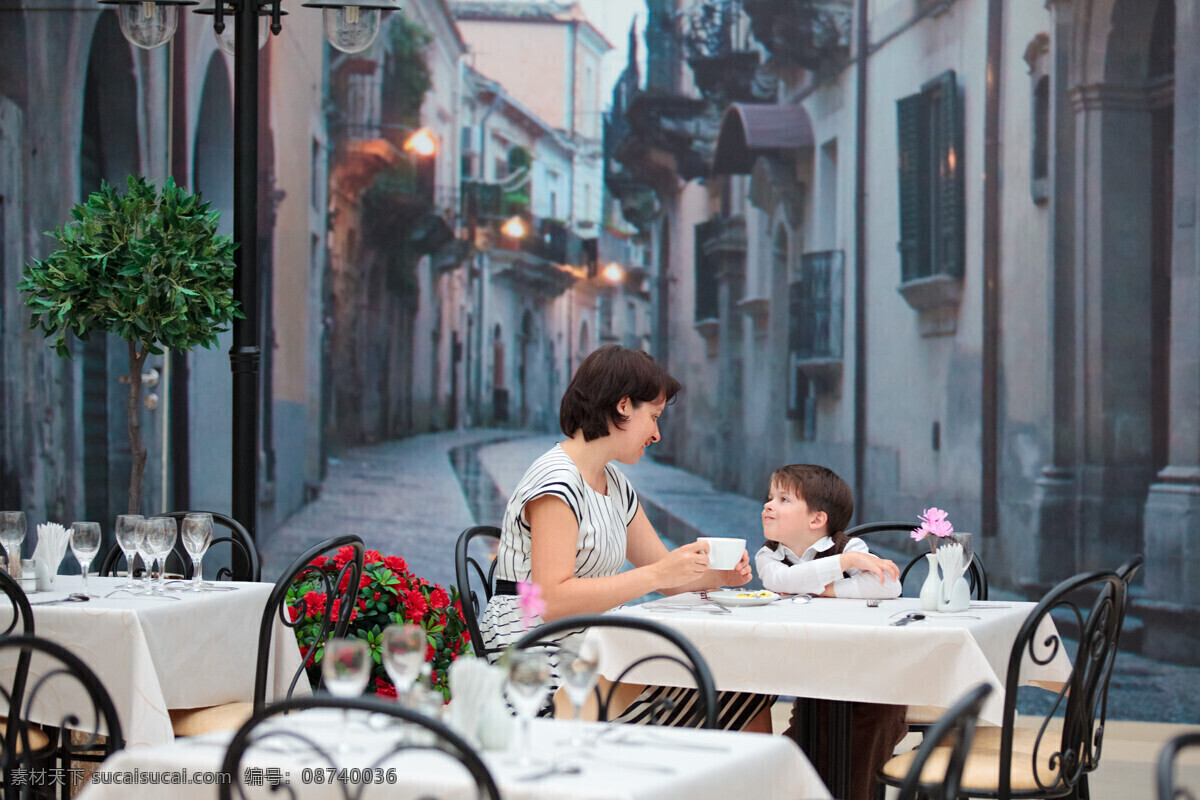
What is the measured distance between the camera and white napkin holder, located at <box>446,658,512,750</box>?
1.59 m

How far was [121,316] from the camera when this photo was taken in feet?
12.8

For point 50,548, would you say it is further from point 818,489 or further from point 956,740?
point 956,740

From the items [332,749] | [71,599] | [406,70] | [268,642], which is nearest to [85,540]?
[71,599]

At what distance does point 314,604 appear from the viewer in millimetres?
3730

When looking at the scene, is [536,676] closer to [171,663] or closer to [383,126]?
[171,663]

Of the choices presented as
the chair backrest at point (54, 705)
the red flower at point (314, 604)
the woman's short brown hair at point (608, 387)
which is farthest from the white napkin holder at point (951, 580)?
the red flower at point (314, 604)

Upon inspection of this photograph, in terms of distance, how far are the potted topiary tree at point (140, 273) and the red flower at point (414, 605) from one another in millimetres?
912

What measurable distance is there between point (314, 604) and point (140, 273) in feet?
3.77

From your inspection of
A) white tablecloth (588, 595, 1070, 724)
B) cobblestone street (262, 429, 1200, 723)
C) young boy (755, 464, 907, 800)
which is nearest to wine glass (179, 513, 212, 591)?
white tablecloth (588, 595, 1070, 724)

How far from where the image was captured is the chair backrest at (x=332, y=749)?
1.39 metres

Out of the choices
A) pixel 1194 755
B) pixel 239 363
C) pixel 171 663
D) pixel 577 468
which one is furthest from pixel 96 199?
pixel 1194 755

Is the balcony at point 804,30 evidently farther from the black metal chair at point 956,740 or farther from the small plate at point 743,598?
the black metal chair at point 956,740

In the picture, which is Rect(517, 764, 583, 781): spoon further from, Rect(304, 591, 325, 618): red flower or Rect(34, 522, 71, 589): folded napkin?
Rect(304, 591, 325, 618): red flower

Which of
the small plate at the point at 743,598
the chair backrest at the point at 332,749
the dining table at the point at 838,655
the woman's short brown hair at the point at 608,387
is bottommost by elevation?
the dining table at the point at 838,655
